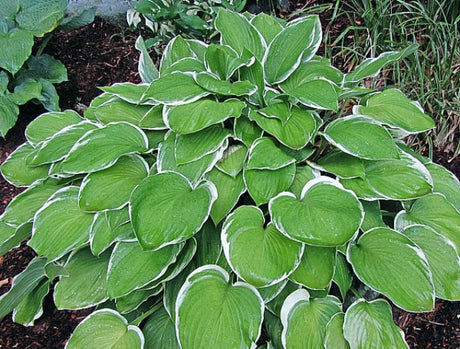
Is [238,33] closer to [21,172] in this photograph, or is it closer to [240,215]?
[240,215]

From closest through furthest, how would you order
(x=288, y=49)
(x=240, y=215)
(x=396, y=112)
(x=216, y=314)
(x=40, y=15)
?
(x=216, y=314) < (x=240, y=215) < (x=396, y=112) < (x=288, y=49) < (x=40, y=15)

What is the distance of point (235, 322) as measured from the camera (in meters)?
1.13

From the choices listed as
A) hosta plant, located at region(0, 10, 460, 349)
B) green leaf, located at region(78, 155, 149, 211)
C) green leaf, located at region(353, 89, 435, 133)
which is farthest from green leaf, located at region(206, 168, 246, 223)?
green leaf, located at region(353, 89, 435, 133)

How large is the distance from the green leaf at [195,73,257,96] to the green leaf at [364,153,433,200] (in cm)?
46

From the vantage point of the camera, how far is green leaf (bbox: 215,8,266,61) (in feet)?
5.25

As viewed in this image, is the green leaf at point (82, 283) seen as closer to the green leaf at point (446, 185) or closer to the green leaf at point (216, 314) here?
the green leaf at point (216, 314)

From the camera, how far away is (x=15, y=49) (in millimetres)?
2191

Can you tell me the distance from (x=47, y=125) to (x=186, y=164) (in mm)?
725

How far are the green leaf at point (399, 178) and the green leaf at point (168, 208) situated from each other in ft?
1.70

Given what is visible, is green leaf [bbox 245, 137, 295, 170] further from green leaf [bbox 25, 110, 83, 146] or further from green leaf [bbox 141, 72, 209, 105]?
green leaf [bbox 25, 110, 83, 146]

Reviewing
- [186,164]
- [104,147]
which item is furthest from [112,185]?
[186,164]

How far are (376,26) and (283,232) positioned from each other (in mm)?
1684

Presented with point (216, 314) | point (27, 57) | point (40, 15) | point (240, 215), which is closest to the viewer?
point (216, 314)

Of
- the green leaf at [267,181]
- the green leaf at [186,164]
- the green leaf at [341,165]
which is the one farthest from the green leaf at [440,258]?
the green leaf at [186,164]
